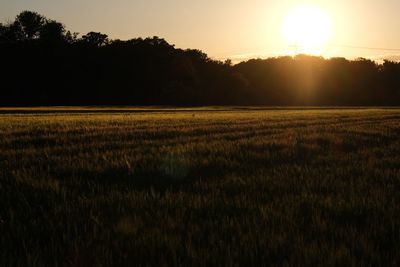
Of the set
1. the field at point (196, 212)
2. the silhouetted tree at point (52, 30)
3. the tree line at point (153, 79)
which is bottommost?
the field at point (196, 212)

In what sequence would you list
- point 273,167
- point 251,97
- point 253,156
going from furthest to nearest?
point 251,97 < point 253,156 < point 273,167

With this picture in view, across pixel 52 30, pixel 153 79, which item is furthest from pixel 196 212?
pixel 52 30

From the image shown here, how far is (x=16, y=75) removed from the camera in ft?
302

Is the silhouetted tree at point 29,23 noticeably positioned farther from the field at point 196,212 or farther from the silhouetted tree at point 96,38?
the field at point 196,212

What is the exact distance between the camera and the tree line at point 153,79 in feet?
300

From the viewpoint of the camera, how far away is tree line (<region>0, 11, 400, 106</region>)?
300ft

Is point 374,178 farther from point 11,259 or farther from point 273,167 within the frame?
point 11,259

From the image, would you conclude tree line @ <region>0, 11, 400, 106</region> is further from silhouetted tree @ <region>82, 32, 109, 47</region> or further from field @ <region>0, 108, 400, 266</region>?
field @ <region>0, 108, 400, 266</region>

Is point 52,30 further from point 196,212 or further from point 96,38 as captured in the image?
point 196,212

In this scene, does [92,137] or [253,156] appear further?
[92,137]

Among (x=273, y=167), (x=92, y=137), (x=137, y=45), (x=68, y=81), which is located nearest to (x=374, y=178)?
(x=273, y=167)

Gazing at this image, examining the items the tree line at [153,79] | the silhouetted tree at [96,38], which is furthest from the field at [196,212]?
the silhouetted tree at [96,38]

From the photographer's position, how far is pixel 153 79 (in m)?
95.8

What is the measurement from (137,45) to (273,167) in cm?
9768
